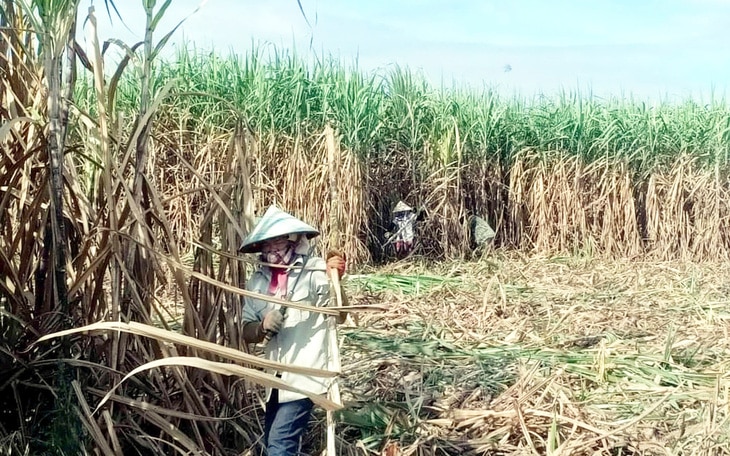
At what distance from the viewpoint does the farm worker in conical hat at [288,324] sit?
263 cm

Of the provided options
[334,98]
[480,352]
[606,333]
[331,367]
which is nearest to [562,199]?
[334,98]

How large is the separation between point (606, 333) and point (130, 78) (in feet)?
17.7

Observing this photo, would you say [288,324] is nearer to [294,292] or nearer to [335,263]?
[294,292]

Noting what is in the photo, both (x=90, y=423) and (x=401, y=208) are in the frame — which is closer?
(x=90, y=423)

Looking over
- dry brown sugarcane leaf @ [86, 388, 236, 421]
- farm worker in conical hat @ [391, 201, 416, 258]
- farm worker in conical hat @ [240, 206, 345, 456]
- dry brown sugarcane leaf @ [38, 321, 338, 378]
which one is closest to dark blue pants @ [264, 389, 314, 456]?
farm worker in conical hat @ [240, 206, 345, 456]

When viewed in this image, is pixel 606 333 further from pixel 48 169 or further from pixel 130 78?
pixel 130 78

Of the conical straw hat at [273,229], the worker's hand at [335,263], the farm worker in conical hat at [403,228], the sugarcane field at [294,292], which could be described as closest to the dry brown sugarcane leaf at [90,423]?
the sugarcane field at [294,292]

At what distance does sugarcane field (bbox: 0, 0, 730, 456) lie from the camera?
2.38 m

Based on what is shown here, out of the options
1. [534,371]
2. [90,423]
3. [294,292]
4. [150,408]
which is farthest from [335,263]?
[534,371]

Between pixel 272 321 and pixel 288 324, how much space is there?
0.48ft

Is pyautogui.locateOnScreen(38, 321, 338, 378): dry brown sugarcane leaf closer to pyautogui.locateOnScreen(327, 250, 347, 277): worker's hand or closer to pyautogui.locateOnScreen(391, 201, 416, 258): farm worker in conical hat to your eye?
pyautogui.locateOnScreen(327, 250, 347, 277): worker's hand

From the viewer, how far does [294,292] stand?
273 centimetres

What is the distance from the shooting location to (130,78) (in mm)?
7773

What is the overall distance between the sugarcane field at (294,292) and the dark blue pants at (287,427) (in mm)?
15
